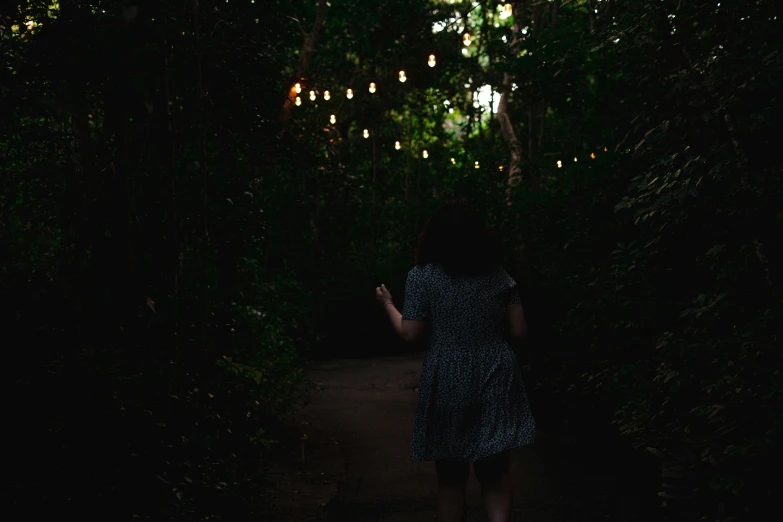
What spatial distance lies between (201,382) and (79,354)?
2.38ft

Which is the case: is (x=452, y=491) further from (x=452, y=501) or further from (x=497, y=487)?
(x=497, y=487)

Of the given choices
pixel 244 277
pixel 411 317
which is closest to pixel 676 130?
pixel 411 317

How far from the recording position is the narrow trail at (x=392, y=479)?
5.55 metres

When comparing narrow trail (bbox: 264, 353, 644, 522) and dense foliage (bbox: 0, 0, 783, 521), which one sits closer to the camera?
dense foliage (bbox: 0, 0, 783, 521)

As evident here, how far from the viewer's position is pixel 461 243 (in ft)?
12.8

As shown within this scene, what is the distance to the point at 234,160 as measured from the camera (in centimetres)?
486

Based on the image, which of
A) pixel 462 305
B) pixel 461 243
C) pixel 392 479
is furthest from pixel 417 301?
pixel 392 479

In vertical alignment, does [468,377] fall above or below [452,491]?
above

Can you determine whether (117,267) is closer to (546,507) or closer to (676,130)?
(676,130)

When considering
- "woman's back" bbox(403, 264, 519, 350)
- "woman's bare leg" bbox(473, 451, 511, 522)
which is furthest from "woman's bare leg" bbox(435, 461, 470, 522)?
"woman's back" bbox(403, 264, 519, 350)

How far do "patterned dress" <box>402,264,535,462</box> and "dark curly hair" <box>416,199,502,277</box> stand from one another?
0.19ft

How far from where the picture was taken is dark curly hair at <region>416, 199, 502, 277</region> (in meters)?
3.90

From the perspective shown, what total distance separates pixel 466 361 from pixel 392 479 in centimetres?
301

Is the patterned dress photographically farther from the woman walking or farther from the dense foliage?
the dense foliage
